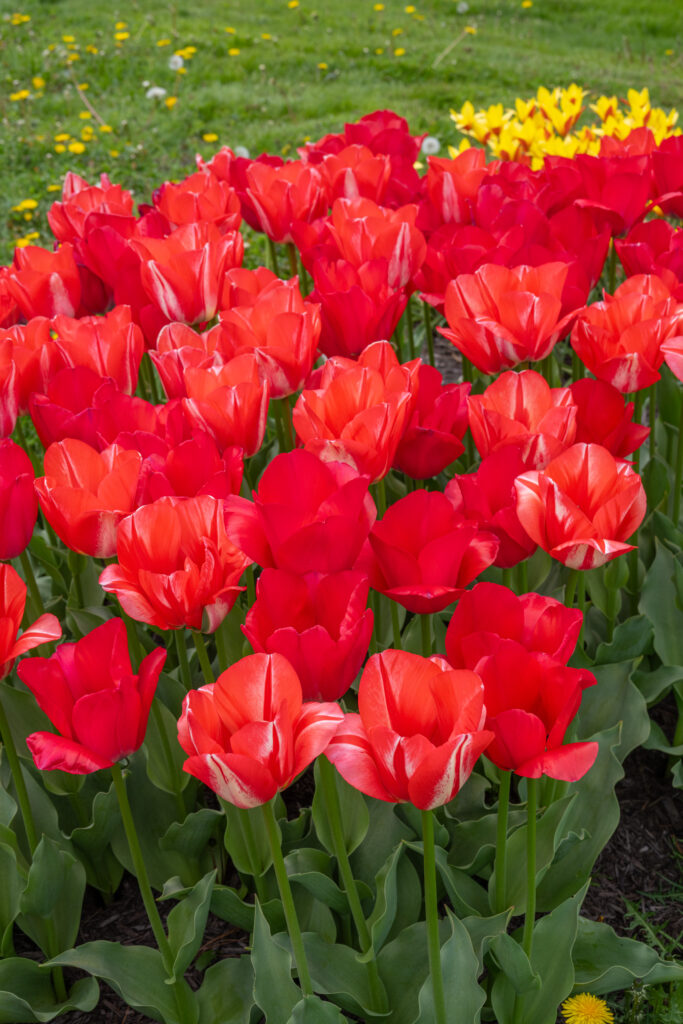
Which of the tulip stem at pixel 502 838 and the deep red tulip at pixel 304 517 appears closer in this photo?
the deep red tulip at pixel 304 517

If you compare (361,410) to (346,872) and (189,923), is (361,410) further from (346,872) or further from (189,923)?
(189,923)

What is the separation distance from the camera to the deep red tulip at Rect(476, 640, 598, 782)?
1094 mm

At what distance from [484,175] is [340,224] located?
0.64m

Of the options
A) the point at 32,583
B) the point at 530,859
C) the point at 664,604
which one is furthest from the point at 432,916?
the point at 664,604

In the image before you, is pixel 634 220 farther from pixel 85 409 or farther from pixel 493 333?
pixel 85 409

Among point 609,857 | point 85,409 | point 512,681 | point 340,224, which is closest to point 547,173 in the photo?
point 340,224

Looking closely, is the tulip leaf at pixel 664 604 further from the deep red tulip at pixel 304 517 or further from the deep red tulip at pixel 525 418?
the deep red tulip at pixel 304 517

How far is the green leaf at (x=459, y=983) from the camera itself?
140cm

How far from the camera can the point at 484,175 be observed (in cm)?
282

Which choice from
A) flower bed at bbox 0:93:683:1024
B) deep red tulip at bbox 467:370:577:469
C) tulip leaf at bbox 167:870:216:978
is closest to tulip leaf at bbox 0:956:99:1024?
flower bed at bbox 0:93:683:1024

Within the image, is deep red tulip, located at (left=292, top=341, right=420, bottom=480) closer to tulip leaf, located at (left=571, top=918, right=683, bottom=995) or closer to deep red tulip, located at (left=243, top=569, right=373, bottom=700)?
deep red tulip, located at (left=243, top=569, right=373, bottom=700)

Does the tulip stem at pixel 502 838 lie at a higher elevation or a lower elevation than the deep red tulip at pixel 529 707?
lower

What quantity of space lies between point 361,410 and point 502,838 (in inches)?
28.8

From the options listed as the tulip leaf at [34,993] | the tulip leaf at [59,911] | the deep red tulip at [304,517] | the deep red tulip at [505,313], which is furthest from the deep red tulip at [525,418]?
the tulip leaf at [34,993]
